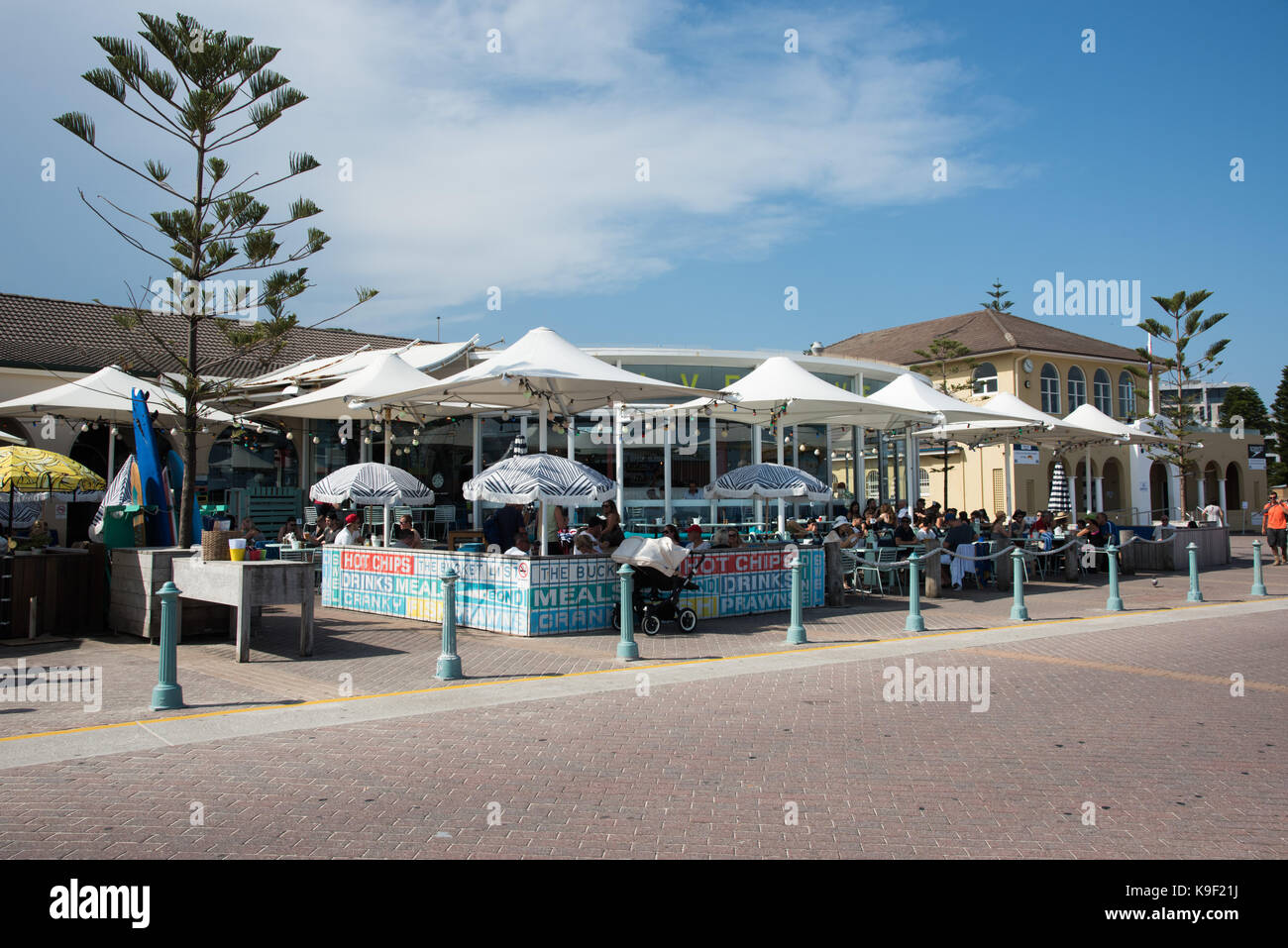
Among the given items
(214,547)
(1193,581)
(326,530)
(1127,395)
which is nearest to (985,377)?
(1127,395)

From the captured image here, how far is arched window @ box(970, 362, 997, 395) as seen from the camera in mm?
40812

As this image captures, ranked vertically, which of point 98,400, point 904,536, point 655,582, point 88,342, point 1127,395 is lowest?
point 655,582

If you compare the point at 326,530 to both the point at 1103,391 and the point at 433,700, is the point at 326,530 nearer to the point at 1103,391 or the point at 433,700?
the point at 433,700

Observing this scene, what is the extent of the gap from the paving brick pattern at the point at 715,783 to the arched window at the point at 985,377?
34.2 metres

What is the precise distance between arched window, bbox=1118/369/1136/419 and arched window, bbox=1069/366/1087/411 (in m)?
2.50

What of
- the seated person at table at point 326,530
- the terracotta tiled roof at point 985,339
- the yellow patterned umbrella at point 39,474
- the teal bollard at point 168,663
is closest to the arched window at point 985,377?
the terracotta tiled roof at point 985,339

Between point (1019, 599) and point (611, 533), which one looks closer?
point (611, 533)

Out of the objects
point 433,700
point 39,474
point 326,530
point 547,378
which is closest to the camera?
point 433,700

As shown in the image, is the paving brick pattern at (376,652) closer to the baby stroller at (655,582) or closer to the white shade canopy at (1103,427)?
the baby stroller at (655,582)

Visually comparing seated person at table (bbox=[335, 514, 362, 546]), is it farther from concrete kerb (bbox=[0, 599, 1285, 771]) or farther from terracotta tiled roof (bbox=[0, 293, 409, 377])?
concrete kerb (bbox=[0, 599, 1285, 771])

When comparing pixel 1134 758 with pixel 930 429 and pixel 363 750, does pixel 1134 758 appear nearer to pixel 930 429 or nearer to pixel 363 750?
pixel 363 750

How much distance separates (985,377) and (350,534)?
33.3 meters

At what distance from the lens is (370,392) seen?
14602 mm

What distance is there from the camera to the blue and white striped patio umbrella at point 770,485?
594 inches
